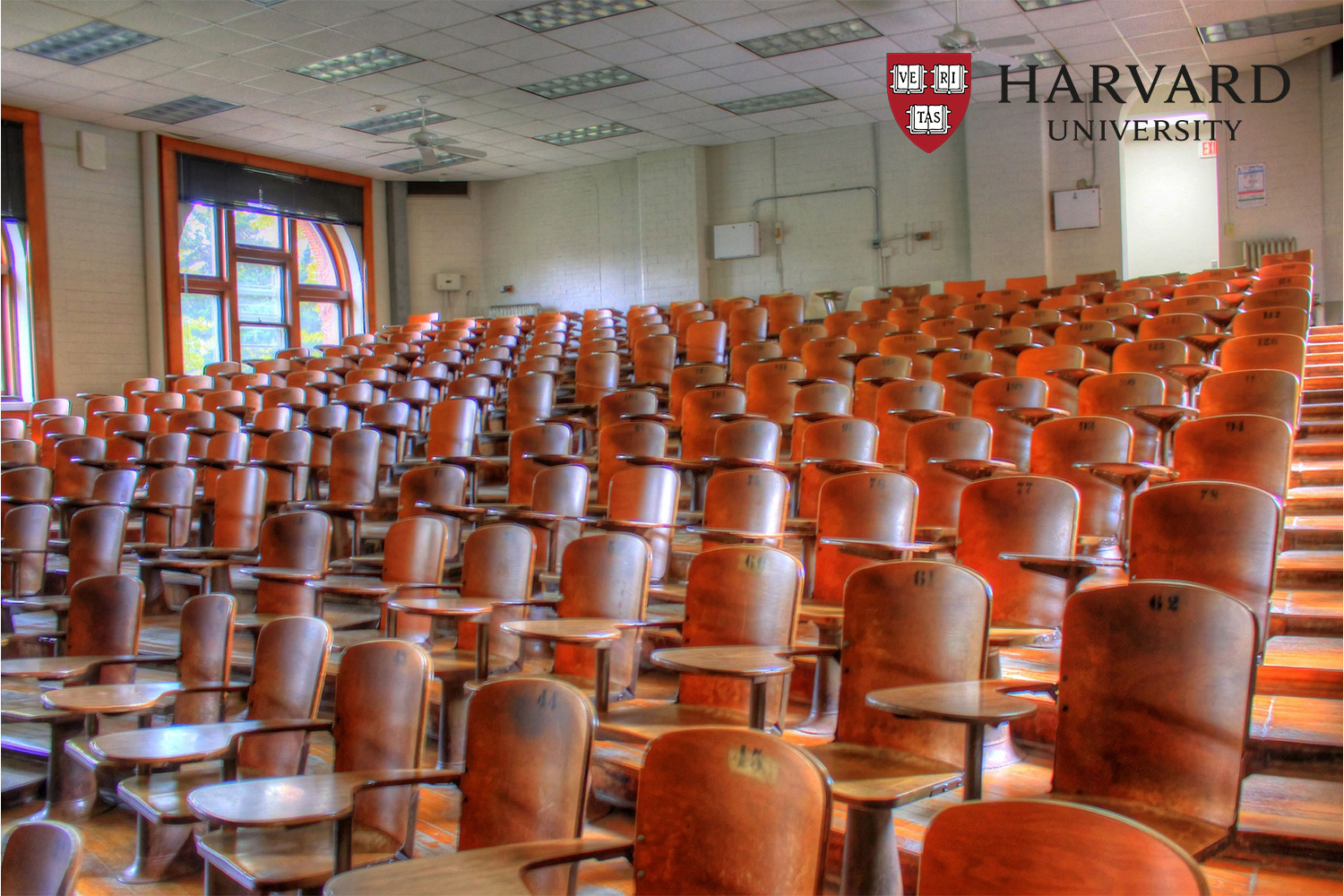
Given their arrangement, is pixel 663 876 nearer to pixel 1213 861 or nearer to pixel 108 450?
pixel 1213 861

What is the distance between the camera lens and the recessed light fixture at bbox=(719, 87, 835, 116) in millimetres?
9953

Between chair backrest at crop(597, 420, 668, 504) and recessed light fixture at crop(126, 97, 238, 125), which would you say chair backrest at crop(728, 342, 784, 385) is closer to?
chair backrest at crop(597, 420, 668, 504)

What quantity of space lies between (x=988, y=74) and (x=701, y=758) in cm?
913

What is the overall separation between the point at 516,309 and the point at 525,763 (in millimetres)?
11772

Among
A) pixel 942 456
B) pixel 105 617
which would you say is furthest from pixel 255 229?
pixel 942 456

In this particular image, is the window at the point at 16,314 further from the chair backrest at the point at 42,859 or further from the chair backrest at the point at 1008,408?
the chair backrest at the point at 42,859

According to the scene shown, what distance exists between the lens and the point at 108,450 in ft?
20.3

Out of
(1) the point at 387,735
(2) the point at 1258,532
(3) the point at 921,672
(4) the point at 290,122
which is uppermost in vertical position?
(4) the point at 290,122

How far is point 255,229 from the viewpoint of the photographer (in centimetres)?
1173

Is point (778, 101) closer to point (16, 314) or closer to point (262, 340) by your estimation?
point (262, 340)

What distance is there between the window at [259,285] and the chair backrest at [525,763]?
9.96 m

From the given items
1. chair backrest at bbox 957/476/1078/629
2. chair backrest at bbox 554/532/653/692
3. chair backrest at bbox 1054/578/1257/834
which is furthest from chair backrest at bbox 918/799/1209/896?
chair backrest at bbox 554/532/653/692

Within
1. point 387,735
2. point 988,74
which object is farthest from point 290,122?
point 387,735

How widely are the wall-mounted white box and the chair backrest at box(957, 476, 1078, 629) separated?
9216mm
